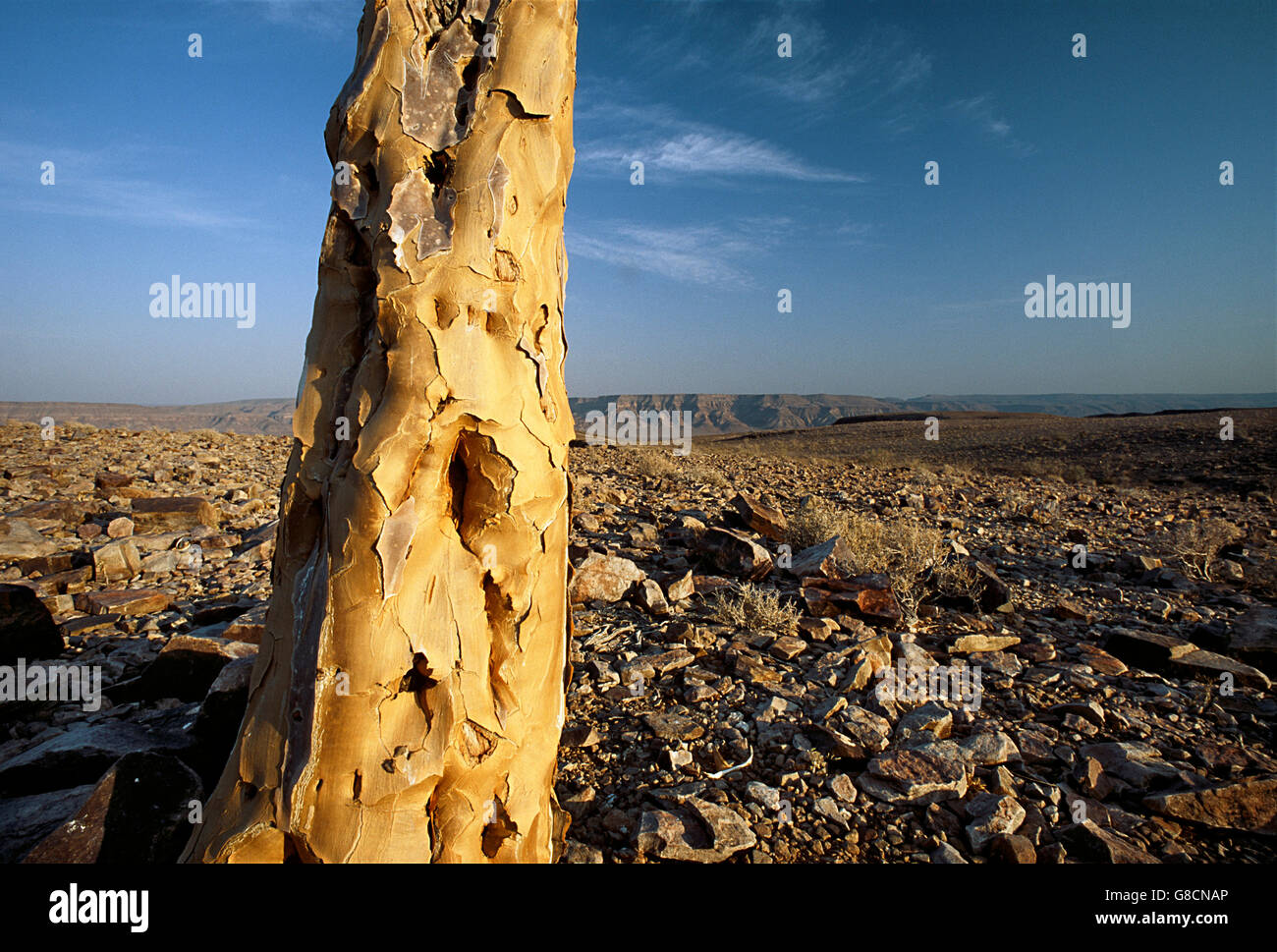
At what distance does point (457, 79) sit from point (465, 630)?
1541 millimetres

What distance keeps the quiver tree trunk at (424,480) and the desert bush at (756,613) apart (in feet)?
7.66

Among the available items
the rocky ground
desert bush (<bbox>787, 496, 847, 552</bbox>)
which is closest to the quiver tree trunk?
the rocky ground

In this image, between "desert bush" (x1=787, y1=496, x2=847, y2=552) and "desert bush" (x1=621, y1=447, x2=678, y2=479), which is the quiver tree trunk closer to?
"desert bush" (x1=787, y1=496, x2=847, y2=552)

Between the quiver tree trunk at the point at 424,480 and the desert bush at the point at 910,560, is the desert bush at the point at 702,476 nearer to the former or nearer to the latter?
the desert bush at the point at 910,560

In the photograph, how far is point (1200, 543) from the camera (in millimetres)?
5582

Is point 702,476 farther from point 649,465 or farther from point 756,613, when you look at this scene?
point 756,613

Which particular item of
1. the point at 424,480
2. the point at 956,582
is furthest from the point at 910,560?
the point at 424,480

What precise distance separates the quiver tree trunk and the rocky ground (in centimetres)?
75

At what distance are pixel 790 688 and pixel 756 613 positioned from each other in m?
0.79

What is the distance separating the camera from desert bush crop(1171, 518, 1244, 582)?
17.5 feet
